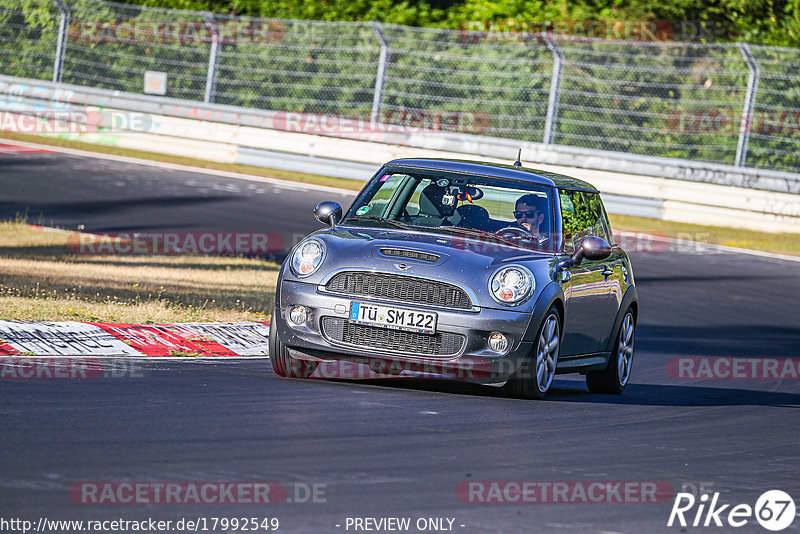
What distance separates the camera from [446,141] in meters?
24.2

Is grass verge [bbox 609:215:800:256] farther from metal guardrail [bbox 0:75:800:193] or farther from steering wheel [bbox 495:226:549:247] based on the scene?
steering wheel [bbox 495:226:549:247]

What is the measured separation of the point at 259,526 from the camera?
17.2 feet

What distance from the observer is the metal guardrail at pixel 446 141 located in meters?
22.5

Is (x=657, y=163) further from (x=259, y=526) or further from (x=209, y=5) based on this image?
(x=259, y=526)

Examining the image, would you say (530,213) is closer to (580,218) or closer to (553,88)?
(580,218)

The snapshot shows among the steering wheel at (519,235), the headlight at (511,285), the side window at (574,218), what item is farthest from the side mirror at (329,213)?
the side window at (574,218)

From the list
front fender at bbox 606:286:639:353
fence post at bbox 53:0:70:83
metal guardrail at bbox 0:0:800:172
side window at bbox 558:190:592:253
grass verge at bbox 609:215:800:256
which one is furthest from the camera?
fence post at bbox 53:0:70:83

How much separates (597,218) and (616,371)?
1217mm

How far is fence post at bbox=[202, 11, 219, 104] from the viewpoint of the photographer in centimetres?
2645

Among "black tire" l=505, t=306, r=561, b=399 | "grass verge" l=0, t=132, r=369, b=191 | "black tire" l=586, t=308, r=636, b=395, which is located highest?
"black tire" l=505, t=306, r=561, b=399

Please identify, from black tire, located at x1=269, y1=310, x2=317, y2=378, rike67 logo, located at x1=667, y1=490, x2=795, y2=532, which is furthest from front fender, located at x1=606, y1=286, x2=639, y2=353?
rike67 logo, located at x1=667, y1=490, x2=795, y2=532

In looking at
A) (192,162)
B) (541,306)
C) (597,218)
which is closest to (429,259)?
(541,306)

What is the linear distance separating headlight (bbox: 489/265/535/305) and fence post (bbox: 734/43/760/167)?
1511 cm

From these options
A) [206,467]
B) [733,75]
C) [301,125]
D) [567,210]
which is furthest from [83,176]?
[206,467]
